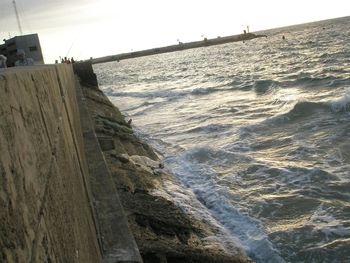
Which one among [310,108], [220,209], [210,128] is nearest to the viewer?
[220,209]

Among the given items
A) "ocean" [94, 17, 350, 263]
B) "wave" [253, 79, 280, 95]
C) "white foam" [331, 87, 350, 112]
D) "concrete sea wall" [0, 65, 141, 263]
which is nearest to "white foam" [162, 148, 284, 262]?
"ocean" [94, 17, 350, 263]

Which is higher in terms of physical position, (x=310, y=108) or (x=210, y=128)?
(x=210, y=128)

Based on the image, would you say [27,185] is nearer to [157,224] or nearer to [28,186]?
[28,186]

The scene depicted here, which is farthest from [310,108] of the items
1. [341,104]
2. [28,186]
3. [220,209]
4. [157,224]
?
[28,186]

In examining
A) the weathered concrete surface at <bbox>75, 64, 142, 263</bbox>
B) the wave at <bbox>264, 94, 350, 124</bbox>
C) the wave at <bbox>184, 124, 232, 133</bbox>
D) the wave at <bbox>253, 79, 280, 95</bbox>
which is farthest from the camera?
the wave at <bbox>253, 79, 280, 95</bbox>

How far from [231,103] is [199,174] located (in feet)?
41.3

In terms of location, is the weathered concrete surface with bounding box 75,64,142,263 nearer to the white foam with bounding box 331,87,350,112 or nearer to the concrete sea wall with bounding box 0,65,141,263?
the concrete sea wall with bounding box 0,65,141,263

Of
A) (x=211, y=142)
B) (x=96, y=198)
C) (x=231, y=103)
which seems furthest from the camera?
(x=231, y=103)

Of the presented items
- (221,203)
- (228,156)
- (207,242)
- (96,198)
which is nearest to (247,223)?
(221,203)

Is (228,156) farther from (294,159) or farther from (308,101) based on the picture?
(308,101)

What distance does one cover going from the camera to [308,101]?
18391mm

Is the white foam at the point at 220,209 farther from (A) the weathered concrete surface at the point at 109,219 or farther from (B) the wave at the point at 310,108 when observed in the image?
(B) the wave at the point at 310,108

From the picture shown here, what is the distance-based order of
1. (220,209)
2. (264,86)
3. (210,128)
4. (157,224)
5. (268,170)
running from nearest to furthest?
(157,224)
(220,209)
(268,170)
(210,128)
(264,86)

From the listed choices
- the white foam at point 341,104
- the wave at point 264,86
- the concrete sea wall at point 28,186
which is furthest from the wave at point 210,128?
the concrete sea wall at point 28,186
